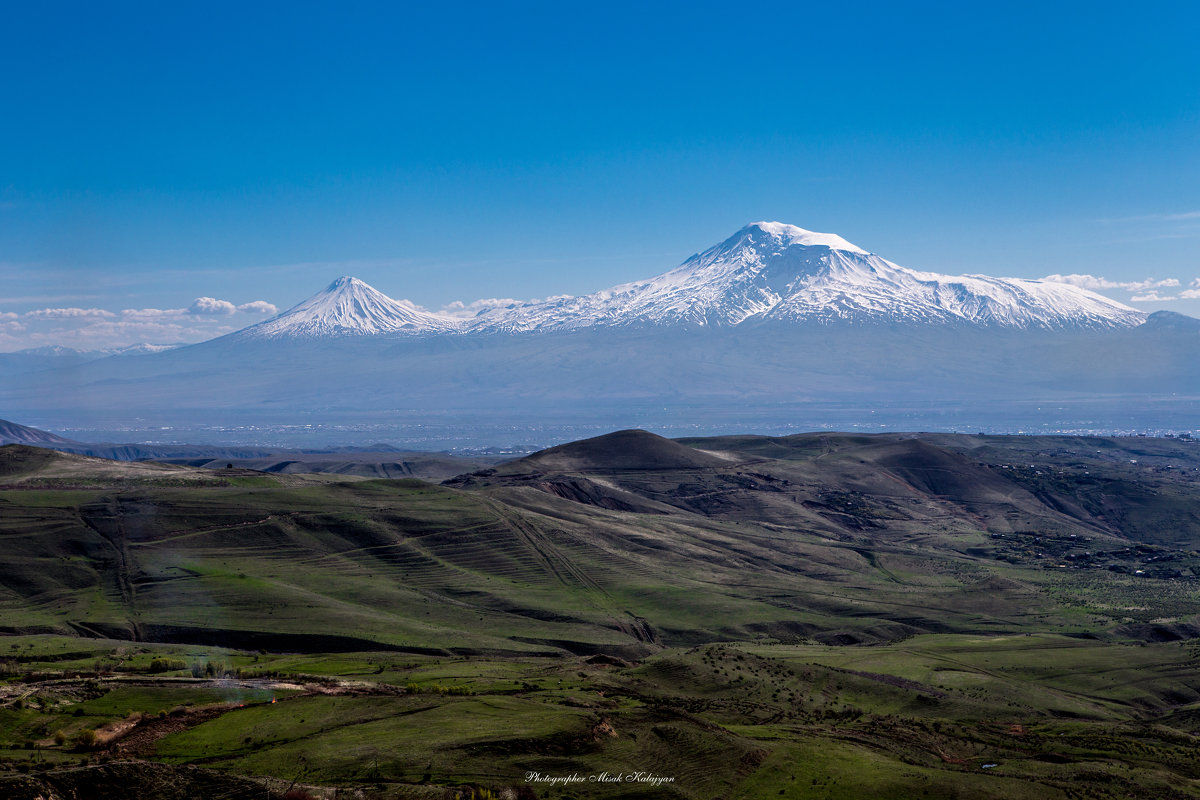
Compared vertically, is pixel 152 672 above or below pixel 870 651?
above

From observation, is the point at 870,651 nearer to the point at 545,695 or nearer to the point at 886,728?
the point at 886,728

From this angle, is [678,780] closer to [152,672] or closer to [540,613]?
[152,672]

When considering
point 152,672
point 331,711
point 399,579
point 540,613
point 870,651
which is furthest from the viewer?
point 399,579

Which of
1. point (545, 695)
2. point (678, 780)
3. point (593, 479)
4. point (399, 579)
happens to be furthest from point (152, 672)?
point (593, 479)

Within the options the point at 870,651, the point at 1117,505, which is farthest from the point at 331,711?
the point at 1117,505

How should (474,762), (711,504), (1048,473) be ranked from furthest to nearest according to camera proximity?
(1048,473)
(711,504)
(474,762)

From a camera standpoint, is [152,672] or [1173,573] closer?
[152,672]
